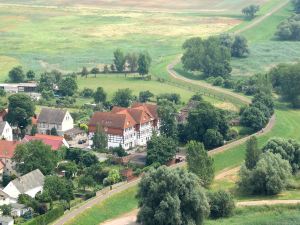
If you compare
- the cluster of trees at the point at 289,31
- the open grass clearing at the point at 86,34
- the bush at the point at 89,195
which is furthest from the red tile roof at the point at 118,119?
the cluster of trees at the point at 289,31

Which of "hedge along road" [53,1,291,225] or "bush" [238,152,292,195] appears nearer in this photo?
"hedge along road" [53,1,291,225]

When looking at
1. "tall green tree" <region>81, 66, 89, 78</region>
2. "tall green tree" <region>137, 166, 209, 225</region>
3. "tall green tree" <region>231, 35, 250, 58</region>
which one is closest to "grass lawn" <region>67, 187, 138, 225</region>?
"tall green tree" <region>137, 166, 209, 225</region>

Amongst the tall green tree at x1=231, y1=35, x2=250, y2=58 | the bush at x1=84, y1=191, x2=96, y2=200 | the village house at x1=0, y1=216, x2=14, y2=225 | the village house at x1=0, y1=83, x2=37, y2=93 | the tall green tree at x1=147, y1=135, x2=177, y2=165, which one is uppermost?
the tall green tree at x1=231, y1=35, x2=250, y2=58

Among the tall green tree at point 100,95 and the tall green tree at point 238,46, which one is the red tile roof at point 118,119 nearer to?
the tall green tree at point 100,95

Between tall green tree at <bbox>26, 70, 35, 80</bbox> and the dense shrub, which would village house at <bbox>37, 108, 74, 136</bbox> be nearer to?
the dense shrub

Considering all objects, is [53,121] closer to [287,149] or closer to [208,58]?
[287,149]

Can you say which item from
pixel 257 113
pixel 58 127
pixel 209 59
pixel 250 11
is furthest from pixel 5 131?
pixel 250 11
